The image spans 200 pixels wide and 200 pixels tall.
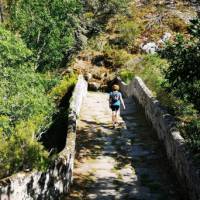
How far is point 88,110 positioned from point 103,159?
676cm

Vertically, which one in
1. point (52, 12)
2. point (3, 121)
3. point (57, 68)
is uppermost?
point (52, 12)

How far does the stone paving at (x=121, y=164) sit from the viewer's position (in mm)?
9883

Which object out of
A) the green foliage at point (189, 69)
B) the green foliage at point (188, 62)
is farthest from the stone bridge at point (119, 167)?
the green foliage at point (188, 62)

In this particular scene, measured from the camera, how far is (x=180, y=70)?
28.2 ft

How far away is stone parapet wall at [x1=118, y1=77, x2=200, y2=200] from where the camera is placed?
8.74 metres

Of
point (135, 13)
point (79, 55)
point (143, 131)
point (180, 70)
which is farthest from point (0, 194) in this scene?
point (135, 13)

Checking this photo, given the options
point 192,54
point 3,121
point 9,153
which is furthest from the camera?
point 3,121

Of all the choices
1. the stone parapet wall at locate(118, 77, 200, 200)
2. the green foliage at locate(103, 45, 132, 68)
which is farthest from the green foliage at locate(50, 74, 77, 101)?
the stone parapet wall at locate(118, 77, 200, 200)

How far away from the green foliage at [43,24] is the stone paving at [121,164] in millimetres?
11139

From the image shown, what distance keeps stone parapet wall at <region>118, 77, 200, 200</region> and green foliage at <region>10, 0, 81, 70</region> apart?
425 inches

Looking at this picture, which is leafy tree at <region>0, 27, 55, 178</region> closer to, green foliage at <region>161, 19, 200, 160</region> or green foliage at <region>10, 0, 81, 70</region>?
green foliage at <region>161, 19, 200, 160</region>

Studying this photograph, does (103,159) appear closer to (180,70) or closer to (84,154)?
(84,154)

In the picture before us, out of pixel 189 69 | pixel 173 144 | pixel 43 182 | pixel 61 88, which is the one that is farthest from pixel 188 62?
pixel 61 88

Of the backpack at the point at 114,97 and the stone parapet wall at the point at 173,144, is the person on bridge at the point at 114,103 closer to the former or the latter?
the backpack at the point at 114,97
